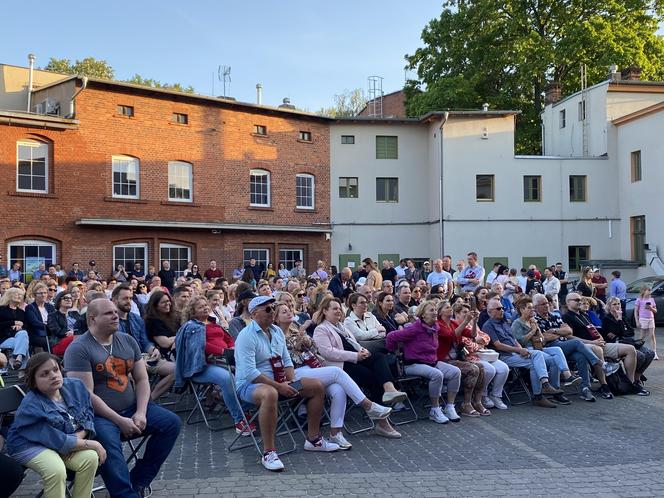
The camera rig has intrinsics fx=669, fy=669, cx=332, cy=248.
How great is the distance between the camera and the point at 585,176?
3042 cm

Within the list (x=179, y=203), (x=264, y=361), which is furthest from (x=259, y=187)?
(x=264, y=361)

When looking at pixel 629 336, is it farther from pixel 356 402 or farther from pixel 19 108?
pixel 19 108

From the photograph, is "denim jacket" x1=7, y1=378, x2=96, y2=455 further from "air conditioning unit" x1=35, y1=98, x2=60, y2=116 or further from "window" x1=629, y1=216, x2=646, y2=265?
"window" x1=629, y1=216, x2=646, y2=265

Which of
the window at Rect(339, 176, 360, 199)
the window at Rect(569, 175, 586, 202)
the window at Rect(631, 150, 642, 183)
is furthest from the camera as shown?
the window at Rect(569, 175, 586, 202)

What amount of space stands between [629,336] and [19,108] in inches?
1157

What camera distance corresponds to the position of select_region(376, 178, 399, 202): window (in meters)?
30.6

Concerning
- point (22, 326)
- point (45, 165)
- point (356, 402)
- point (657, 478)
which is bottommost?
point (657, 478)

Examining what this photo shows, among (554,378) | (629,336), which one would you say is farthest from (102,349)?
(629,336)

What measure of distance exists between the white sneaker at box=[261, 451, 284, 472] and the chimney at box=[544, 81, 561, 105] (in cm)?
3278

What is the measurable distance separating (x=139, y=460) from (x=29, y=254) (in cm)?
1929

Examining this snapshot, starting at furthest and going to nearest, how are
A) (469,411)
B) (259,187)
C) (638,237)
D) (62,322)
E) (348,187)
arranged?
(348,187) → (638,237) → (259,187) → (62,322) → (469,411)

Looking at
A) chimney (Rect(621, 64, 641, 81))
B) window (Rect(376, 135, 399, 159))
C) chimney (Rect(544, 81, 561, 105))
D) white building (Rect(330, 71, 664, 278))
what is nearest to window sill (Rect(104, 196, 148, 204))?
white building (Rect(330, 71, 664, 278))

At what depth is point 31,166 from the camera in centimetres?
2281

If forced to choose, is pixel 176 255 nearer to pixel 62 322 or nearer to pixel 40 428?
pixel 62 322
